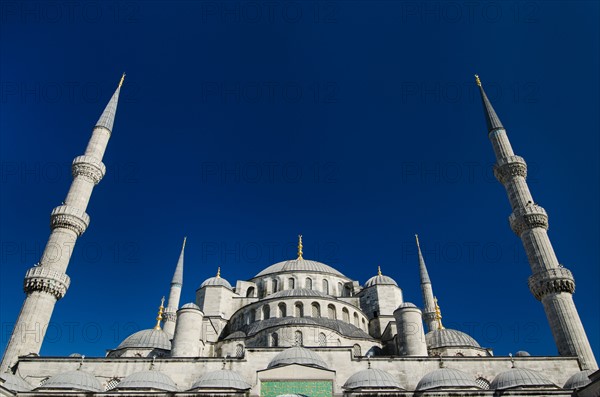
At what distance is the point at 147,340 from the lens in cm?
2217

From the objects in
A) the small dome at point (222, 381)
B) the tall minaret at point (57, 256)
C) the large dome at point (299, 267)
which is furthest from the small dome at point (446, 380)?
the tall minaret at point (57, 256)

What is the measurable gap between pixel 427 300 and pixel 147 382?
61.7 feet

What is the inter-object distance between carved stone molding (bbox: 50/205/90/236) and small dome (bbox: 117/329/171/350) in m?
5.69

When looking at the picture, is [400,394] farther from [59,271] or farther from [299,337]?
[59,271]

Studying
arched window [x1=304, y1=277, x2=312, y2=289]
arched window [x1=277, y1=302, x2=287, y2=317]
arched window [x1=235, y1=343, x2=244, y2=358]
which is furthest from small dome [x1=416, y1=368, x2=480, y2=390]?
arched window [x1=304, y1=277, x2=312, y2=289]

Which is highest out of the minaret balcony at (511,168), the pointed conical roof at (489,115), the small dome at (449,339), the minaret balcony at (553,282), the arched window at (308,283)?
the pointed conical roof at (489,115)

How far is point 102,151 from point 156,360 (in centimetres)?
1312

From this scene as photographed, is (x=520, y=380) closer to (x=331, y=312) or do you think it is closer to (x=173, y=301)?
(x=331, y=312)

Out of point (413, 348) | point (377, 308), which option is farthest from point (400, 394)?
point (377, 308)

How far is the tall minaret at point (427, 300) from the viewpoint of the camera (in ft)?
87.1

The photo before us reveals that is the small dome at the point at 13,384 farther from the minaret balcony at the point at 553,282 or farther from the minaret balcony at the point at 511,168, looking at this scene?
the minaret balcony at the point at 511,168

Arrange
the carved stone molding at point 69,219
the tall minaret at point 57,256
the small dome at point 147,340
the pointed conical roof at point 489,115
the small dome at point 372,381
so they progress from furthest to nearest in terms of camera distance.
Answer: the pointed conical roof at point 489,115, the small dome at point 147,340, the carved stone molding at point 69,219, the tall minaret at point 57,256, the small dome at point 372,381

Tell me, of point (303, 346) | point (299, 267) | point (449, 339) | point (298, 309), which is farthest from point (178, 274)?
point (449, 339)

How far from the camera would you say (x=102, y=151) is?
2555 centimetres
